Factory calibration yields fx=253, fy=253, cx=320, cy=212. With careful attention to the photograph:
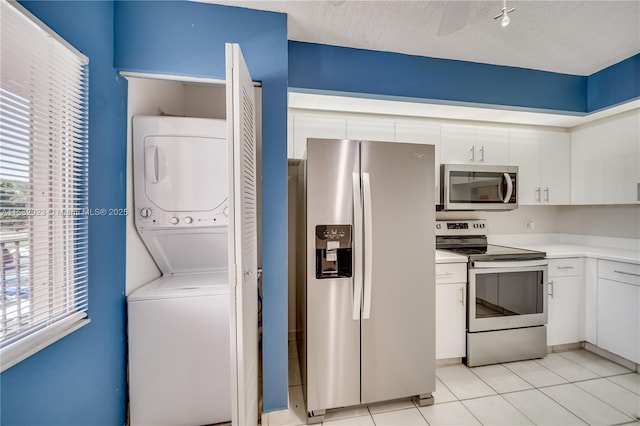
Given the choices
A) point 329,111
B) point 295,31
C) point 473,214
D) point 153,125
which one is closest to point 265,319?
point 153,125

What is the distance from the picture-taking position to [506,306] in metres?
2.14

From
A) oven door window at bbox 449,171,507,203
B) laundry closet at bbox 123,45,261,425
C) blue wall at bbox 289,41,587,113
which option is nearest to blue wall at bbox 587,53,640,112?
blue wall at bbox 289,41,587,113

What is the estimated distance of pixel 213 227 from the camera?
161 cm

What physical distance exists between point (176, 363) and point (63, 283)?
0.73 metres

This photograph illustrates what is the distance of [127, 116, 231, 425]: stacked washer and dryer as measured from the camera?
1.44 m

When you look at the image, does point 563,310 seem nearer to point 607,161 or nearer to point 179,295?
point 607,161

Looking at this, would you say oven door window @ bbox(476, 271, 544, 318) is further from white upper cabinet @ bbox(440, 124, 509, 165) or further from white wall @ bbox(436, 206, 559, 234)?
white upper cabinet @ bbox(440, 124, 509, 165)

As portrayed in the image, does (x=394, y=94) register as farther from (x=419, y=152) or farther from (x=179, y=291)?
(x=179, y=291)

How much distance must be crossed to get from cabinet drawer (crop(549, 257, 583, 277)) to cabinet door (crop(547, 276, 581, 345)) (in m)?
0.04

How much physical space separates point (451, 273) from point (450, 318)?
37 centimetres

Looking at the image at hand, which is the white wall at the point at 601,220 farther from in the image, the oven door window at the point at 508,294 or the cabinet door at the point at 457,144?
the cabinet door at the point at 457,144

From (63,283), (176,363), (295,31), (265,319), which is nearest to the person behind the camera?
(63,283)

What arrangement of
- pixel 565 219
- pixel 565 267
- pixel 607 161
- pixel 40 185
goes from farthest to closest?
pixel 565 219 → pixel 607 161 → pixel 565 267 → pixel 40 185

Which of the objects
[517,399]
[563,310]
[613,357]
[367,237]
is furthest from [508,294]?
[367,237]
